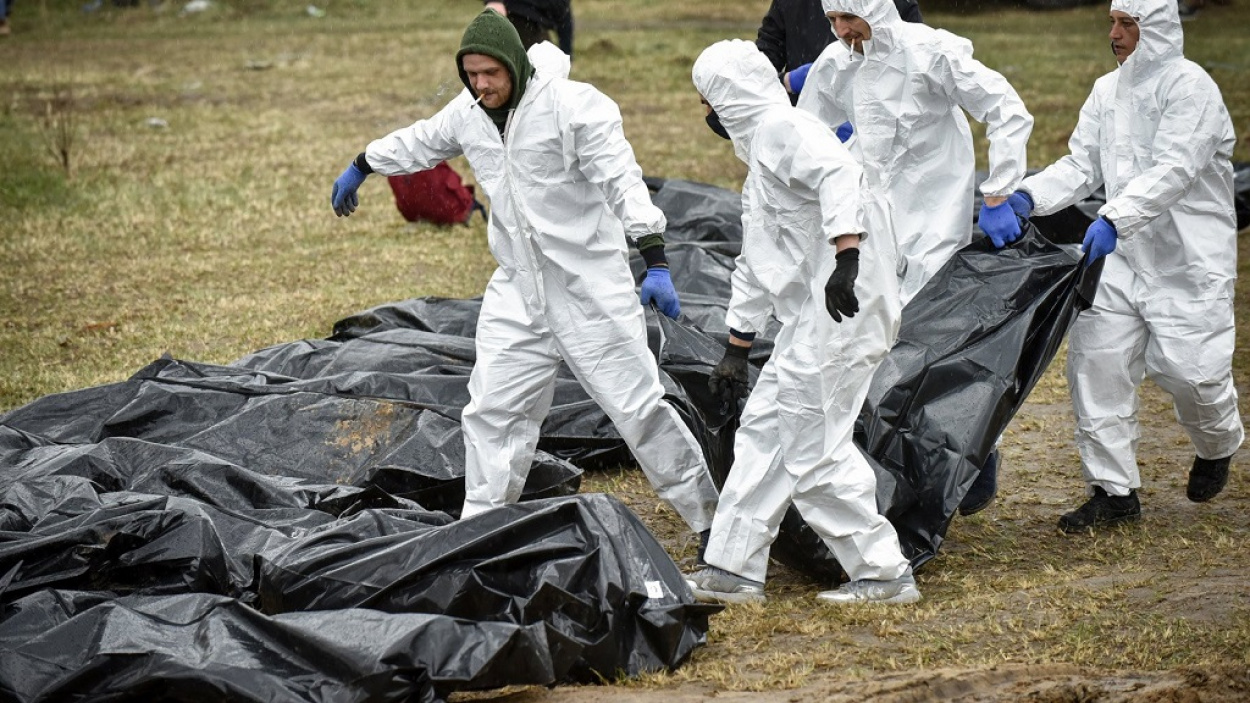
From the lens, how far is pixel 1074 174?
182 inches

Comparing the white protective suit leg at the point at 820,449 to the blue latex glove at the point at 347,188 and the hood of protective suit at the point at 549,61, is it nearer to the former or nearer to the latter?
the hood of protective suit at the point at 549,61

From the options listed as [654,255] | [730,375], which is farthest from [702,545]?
[654,255]

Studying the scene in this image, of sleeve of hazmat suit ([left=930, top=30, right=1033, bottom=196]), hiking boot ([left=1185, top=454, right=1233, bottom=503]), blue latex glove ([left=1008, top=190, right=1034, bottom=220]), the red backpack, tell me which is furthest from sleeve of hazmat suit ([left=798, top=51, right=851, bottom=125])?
the red backpack

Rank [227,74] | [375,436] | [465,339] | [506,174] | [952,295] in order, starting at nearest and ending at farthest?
[506,174]
[952,295]
[375,436]
[465,339]
[227,74]

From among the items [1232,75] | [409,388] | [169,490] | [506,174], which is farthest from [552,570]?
[1232,75]

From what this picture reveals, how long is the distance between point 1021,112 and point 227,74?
13738mm

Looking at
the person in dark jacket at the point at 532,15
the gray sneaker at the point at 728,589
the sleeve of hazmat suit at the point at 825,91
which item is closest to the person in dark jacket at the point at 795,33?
the sleeve of hazmat suit at the point at 825,91

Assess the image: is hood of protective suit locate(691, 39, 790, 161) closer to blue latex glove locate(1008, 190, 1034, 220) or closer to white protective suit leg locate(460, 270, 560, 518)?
white protective suit leg locate(460, 270, 560, 518)

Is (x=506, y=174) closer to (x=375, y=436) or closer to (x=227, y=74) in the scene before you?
(x=375, y=436)

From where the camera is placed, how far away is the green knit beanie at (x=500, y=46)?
4.00 m

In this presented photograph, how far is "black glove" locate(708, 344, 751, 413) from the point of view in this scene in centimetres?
412

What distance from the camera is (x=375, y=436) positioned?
4922 mm

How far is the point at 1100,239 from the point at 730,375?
A: 45.7 inches

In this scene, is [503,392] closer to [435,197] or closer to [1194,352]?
[1194,352]
